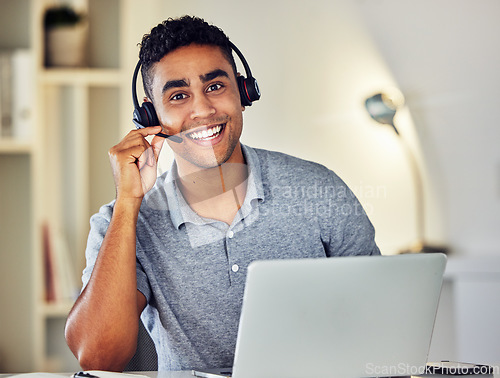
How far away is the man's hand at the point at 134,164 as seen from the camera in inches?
49.2

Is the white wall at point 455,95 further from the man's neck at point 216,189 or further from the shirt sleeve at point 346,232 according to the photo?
the man's neck at point 216,189

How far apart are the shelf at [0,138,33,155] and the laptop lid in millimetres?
1299

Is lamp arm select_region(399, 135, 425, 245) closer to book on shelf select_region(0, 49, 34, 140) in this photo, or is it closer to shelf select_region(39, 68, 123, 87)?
shelf select_region(39, 68, 123, 87)

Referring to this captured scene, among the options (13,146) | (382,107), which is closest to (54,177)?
(13,146)

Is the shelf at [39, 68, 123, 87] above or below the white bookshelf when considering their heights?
above

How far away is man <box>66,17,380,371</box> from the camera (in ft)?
3.81

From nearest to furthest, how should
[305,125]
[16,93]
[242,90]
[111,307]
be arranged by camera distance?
[111,307] < [242,90] < [16,93] < [305,125]

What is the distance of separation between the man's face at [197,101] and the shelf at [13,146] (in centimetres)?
63

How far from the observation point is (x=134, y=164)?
4.14 ft

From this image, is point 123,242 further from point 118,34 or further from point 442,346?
point 442,346

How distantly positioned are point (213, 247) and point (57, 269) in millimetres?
828

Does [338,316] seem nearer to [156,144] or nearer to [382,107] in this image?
[156,144]

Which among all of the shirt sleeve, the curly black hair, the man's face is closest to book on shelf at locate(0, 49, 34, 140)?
the curly black hair

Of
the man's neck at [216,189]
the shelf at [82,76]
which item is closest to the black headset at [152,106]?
the man's neck at [216,189]
